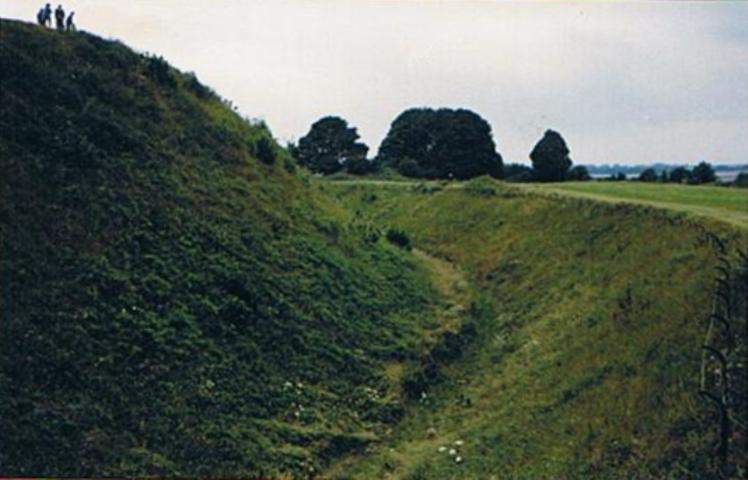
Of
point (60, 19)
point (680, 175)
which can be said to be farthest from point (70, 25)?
point (680, 175)

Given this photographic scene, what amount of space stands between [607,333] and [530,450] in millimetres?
3363

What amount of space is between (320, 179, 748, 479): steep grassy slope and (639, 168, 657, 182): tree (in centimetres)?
381

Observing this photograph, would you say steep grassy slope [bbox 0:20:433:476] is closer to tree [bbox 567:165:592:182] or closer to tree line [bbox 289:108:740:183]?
tree line [bbox 289:108:740:183]

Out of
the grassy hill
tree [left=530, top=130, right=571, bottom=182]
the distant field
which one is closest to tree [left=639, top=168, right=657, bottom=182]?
the distant field

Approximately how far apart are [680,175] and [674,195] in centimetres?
380

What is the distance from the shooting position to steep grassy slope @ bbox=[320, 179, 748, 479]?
34.8 feet

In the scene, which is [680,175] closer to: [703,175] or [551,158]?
[703,175]

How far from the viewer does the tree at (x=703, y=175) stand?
71.9 ft

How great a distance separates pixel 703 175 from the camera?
22078 mm

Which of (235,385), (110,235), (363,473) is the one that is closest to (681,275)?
(363,473)

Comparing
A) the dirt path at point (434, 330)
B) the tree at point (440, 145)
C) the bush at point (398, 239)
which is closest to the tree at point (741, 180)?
the tree at point (440, 145)

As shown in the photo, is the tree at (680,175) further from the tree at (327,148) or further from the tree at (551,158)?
the tree at (327,148)

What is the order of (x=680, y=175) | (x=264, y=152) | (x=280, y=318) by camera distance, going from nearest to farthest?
(x=280, y=318) → (x=264, y=152) → (x=680, y=175)

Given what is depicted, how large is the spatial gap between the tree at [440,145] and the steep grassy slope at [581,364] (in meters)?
2.39
